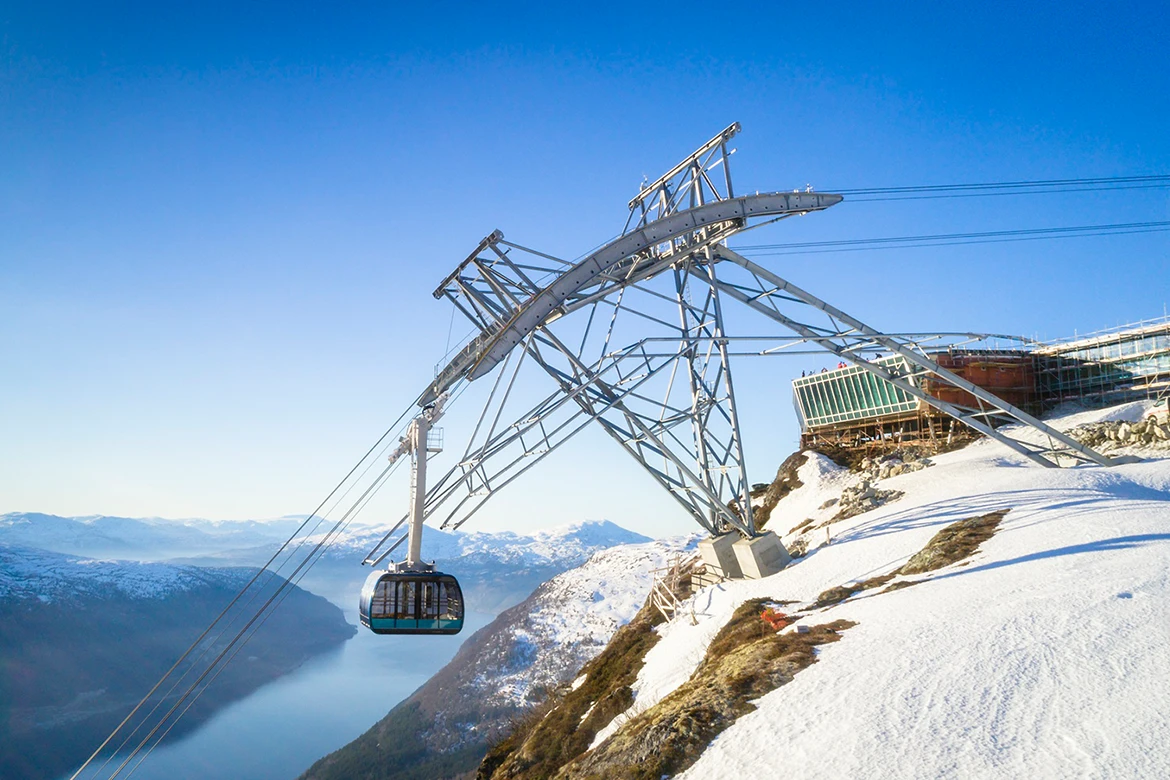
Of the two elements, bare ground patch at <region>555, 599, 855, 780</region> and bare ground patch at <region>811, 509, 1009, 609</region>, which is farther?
bare ground patch at <region>811, 509, 1009, 609</region>

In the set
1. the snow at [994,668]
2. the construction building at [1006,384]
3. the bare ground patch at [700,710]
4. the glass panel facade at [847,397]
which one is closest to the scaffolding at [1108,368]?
the construction building at [1006,384]

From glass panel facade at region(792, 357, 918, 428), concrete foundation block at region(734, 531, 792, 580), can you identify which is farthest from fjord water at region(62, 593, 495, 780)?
concrete foundation block at region(734, 531, 792, 580)

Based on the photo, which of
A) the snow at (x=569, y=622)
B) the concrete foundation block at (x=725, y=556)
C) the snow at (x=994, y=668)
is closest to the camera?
the snow at (x=994, y=668)

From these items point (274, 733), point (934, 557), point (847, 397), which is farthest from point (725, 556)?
point (274, 733)

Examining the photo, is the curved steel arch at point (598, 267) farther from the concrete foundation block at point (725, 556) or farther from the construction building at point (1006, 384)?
the construction building at point (1006, 384)

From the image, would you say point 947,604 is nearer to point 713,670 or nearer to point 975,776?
point 713,670

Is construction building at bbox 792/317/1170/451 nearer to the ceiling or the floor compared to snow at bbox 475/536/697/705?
nearer to the ceiling

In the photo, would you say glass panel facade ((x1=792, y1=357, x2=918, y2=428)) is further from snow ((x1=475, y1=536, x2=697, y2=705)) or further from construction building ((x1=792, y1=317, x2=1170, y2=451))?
snow ((x1=475, y1=536, x2=697, y2=705))
